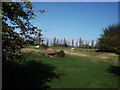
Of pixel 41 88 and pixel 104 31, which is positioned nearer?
pixel 41 88

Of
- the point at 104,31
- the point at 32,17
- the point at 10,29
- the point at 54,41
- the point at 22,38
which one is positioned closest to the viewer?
the point at 10,29

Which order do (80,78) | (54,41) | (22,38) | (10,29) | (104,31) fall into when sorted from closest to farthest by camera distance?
(10,29), (22,38), (80,78), (104,31), (54,41)

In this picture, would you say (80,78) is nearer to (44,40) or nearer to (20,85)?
(20,85)

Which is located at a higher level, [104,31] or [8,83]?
[104,31]

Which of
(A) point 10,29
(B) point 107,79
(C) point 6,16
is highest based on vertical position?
(C) point 6,16

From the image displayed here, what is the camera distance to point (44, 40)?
25.2 feet

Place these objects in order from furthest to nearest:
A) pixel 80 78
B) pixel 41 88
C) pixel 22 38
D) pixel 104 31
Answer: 1. pixel 104 31
2. pixel 80 78
3. pixel 41 88
4. pixel 22 38

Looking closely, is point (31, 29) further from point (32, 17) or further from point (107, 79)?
point (107, 79)

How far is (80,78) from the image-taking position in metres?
12.1

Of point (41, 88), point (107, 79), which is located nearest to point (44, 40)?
point (41, 88)

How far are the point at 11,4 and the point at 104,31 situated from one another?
40.9 metres

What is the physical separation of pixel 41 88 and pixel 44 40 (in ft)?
11.6

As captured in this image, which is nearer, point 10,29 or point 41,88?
point 10,29

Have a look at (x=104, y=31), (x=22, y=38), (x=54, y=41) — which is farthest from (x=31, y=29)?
(x=54, y=41)
